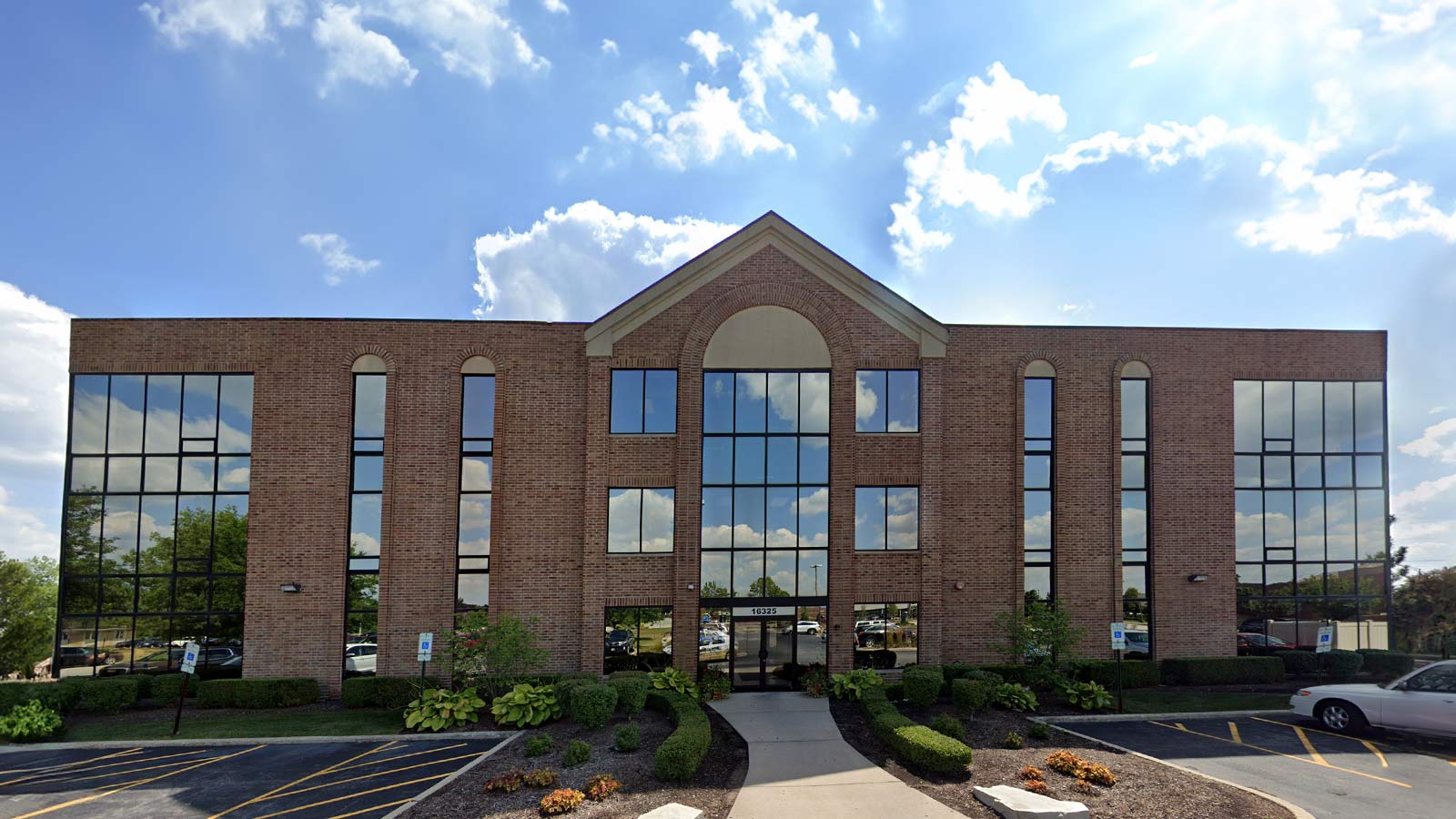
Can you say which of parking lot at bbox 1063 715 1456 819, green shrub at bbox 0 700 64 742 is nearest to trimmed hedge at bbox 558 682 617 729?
parking lot at bbox 1063 715 1456 819

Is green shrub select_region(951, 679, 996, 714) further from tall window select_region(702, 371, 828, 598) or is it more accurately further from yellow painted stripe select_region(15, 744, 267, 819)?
yellow painted stripe select_region(15, 744, 267, 819)

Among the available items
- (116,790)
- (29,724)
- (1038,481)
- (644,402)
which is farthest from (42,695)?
(1038,481)

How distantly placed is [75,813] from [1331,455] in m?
30.9

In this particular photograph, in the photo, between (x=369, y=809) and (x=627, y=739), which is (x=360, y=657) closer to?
(x=369, y=809)

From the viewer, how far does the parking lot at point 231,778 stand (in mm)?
12141

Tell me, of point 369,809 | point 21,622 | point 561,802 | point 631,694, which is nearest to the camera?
point 561,802

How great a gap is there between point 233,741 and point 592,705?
26.4 ft

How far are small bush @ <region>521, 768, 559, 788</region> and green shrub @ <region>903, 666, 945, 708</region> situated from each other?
9043 mm

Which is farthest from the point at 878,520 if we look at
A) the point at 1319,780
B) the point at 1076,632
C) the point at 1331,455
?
the point at 1331,455

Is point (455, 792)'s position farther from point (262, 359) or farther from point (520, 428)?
point (262, 359)

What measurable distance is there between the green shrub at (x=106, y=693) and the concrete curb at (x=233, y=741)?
2.18 metres

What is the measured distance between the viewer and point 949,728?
1464cm

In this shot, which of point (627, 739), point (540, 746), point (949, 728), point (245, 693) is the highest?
point (949, 728)

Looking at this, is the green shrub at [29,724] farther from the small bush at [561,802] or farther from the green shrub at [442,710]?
the small bush at [561,802]
